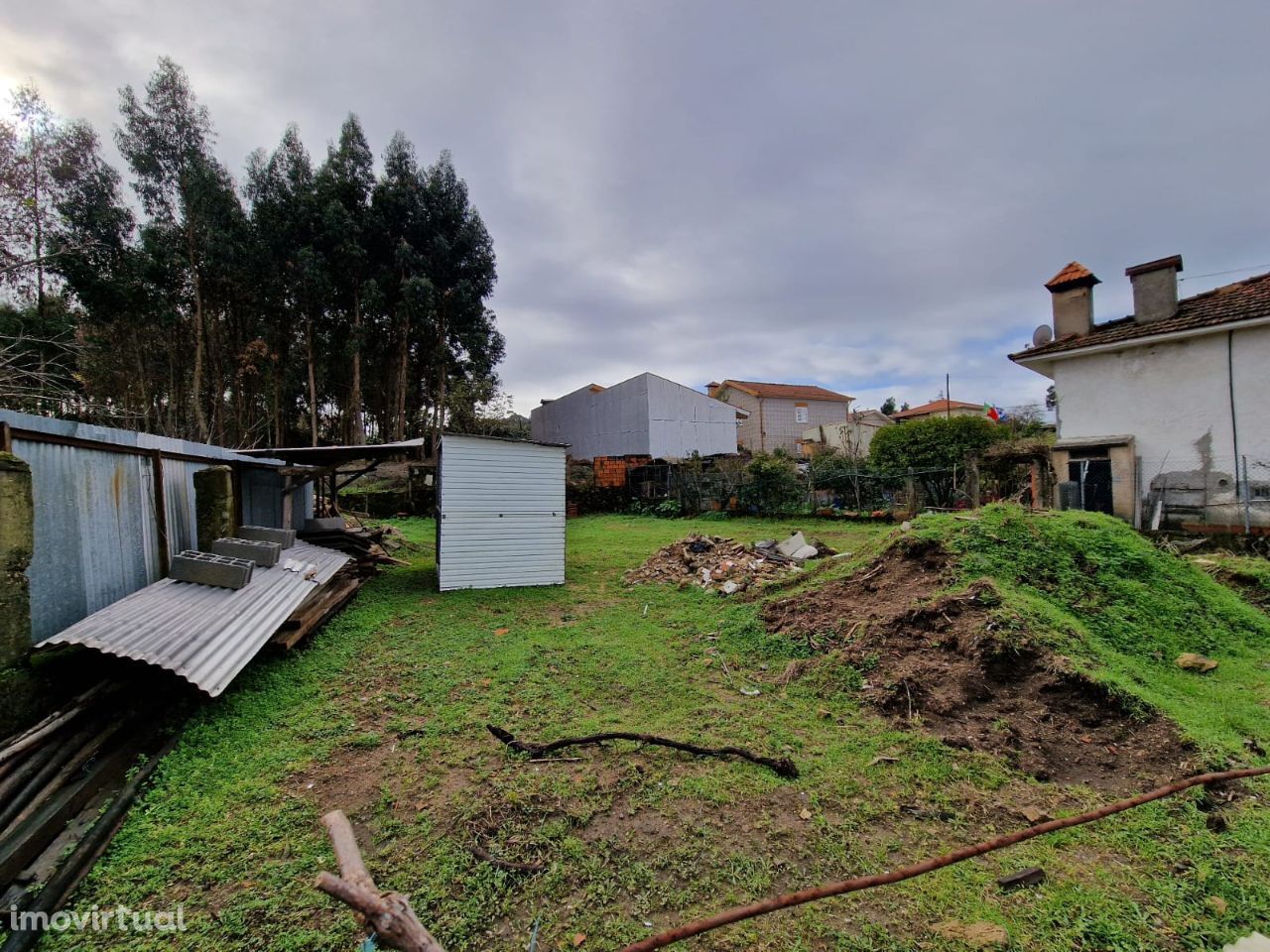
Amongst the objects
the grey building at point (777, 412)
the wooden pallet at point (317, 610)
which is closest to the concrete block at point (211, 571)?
the wooden pallet at point (317, 610)

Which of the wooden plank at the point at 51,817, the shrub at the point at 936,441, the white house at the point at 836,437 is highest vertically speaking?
the white house at the point at 836,437

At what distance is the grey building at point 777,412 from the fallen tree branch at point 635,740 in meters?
26.7

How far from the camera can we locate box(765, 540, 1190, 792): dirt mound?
118 inches

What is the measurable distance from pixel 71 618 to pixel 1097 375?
14455 millimetres

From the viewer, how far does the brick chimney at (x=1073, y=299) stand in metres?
9.77

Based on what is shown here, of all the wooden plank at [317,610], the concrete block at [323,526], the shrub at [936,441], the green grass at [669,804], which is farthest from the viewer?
the shrub at [936,441]

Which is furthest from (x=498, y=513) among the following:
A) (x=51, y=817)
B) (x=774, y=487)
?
(x=774, y=487)

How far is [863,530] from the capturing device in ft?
42.1

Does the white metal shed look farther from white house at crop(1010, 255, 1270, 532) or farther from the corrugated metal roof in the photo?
the corrugated metal roof

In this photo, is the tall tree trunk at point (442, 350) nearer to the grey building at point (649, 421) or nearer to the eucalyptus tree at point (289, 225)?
the eucalyptus tree at point (289, 225)

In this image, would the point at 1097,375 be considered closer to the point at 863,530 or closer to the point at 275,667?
the point at 863,530

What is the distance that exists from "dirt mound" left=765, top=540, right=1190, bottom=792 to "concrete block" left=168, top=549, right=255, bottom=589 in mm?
5299

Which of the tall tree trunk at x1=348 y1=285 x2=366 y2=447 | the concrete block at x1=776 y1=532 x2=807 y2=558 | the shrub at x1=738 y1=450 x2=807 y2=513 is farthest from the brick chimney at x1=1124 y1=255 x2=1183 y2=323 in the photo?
the tall tree trunk at x1=348 y1=285 x2=366 y2=447

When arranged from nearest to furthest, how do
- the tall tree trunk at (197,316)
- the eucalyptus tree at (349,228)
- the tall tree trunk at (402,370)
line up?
the tall tree trunk at (197,316) < the eucalyptus tree at (349,228) < the tall tree trunk at (402,370)
